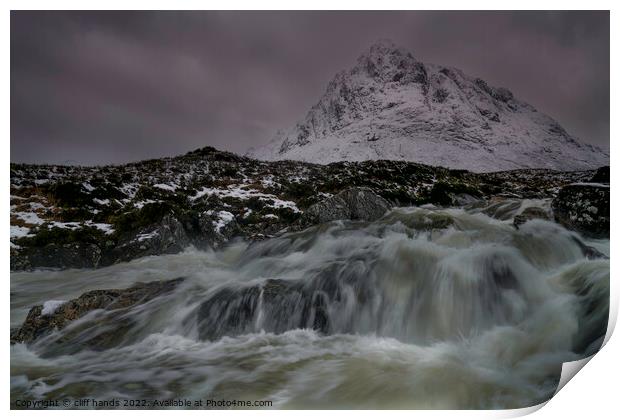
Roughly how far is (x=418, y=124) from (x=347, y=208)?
1.54 m

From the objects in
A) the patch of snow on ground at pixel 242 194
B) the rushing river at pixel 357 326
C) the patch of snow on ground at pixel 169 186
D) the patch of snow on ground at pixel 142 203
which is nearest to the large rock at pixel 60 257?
the rushing river at pixel 357 326

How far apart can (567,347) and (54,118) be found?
6187mm

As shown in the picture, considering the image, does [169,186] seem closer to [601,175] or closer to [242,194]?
[242,194]

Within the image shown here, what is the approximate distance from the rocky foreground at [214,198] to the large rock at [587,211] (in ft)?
0.04

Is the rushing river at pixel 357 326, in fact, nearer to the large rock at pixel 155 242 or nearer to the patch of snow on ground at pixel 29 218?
the large rock at pixel 155 242

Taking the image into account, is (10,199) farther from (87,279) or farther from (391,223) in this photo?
(391,223)

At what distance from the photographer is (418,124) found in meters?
5.04

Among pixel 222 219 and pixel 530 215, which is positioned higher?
pixel 222 219

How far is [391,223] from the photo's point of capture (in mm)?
4648

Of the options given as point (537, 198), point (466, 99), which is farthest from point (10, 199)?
point (537, 198)

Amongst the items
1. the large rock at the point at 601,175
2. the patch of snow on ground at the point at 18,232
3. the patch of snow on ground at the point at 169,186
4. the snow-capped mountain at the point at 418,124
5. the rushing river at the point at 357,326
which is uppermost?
the snow-capped mountain at the point at 418,124

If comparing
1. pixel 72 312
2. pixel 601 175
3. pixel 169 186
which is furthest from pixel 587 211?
pixel 72 312

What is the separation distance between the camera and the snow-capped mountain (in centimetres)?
470

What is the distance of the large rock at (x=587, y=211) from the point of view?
4.26m
